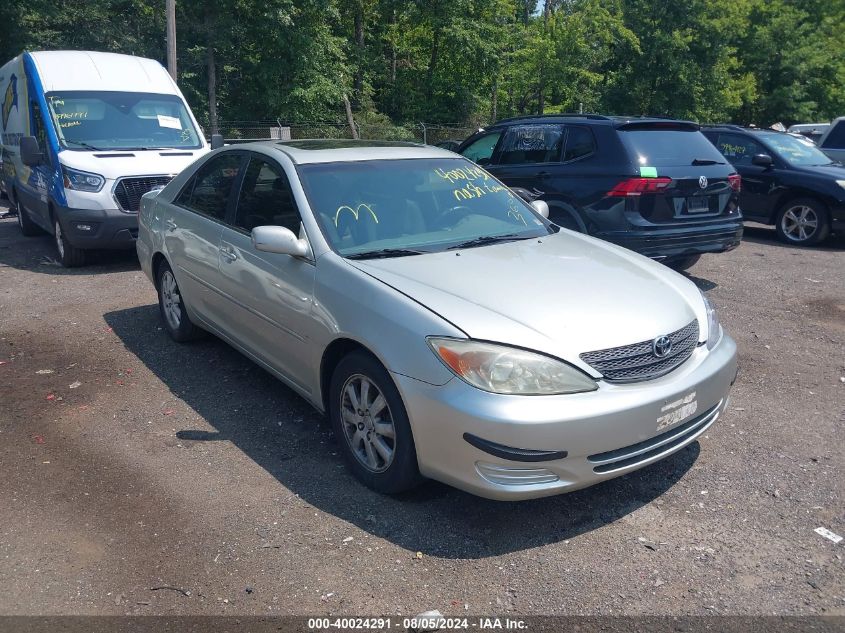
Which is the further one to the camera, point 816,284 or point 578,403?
point 816,284

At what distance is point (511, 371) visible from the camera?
10.8 feet

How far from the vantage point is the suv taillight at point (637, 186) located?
724 cm

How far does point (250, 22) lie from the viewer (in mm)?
30391

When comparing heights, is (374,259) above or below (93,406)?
above

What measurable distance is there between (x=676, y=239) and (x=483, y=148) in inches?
113

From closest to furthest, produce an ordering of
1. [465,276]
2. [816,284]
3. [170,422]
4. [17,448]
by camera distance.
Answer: [465,276]
[17,448]
[170,422]
[816,284]

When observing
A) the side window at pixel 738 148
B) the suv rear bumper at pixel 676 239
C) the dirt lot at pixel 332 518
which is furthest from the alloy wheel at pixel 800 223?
the dirt lot at pixel 332 518

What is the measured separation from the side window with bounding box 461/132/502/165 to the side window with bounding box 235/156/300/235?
4538 mm

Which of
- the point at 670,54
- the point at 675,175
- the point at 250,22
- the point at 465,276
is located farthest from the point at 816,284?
the point at 250,22

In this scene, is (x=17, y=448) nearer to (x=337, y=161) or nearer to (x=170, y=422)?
(x=170, y=422)

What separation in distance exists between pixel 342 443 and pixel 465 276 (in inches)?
43.6

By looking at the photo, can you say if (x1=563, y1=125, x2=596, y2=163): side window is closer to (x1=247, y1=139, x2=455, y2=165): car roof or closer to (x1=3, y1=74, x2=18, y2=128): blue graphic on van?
(x1=247, y1=139, x2=455, y2=165): car roof

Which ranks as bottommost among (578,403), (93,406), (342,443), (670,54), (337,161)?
(93,406)

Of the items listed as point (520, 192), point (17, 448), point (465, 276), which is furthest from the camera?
point (520, 192)
